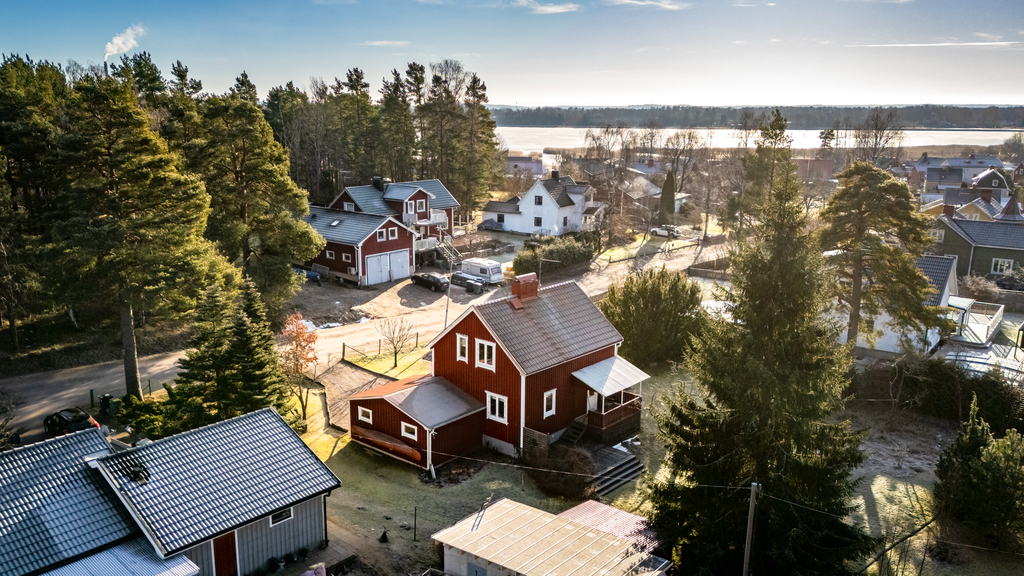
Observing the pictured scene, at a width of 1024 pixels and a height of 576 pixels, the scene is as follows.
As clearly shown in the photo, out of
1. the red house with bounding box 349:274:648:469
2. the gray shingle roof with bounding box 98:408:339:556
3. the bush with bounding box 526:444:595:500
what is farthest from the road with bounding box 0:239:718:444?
the bush with bounding box 526:444:595:500

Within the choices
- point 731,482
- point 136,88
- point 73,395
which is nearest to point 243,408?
point 73,395

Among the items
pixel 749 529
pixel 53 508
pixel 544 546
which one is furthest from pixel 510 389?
pixel 53 508

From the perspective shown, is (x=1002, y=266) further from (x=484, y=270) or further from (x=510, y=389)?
(x=510, y=389)

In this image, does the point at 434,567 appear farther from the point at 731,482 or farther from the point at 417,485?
the point at 731,482

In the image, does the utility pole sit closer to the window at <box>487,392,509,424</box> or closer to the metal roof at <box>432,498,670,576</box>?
the metal roof at <box>432,498,670,576</box>

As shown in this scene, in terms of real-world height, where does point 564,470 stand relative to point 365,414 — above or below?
below

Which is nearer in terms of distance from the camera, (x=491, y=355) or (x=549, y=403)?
(x=491, y=355)

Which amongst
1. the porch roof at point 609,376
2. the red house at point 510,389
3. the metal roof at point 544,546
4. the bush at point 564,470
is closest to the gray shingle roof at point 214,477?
the metal roof at point 544,546
